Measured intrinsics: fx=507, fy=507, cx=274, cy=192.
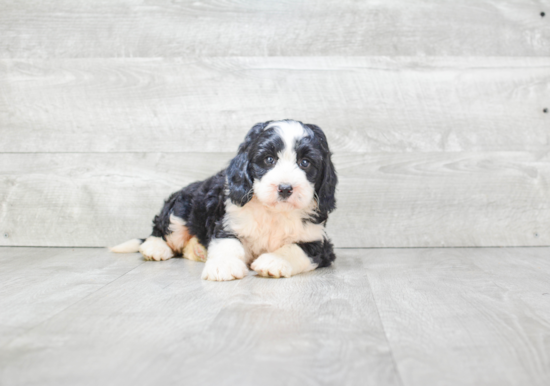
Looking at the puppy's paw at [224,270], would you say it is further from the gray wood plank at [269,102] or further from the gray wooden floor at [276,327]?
the gray wood plank at [269,102]

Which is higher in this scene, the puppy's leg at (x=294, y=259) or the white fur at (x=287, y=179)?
the white fur at (x=287, y=179)

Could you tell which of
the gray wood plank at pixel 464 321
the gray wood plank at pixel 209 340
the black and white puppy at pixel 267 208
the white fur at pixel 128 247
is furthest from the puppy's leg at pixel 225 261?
the white fur at pixel 128 247

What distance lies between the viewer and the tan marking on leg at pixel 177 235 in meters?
2.99

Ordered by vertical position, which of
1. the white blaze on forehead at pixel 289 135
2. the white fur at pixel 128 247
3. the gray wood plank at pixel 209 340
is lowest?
the white fur at pixel 128 247

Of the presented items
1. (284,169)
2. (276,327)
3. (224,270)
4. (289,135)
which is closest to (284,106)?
(289,135)

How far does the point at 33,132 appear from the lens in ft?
Result: 11.8

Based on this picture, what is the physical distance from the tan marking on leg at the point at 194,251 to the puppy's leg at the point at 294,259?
57 centimetres

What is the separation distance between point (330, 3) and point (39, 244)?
2691 millimetres

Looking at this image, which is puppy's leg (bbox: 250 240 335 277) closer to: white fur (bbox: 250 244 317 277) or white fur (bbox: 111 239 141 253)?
white fur (bbox: 250 244 317 277)

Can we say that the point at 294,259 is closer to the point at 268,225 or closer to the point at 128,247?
the point at 268,225

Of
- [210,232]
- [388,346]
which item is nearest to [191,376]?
[388,346]

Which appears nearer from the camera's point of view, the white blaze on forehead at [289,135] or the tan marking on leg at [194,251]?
A: the white blaze on forehead at [289,135]

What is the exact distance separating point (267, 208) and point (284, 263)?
343 millimetres

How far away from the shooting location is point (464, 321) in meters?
1.69
